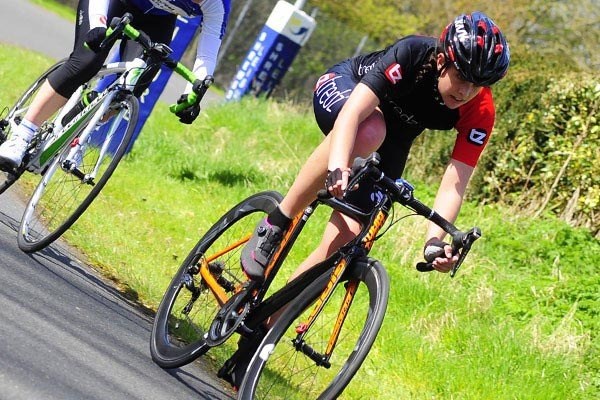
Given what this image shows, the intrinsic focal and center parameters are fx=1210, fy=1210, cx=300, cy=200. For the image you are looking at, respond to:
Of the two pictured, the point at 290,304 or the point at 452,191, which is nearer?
the point at 290,304

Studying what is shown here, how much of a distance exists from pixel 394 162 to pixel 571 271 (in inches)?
186

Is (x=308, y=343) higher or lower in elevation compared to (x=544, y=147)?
lower

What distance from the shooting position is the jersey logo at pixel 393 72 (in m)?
5.39

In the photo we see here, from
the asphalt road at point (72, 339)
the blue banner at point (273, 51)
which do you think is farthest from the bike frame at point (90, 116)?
the blue banner at point (273, 51)

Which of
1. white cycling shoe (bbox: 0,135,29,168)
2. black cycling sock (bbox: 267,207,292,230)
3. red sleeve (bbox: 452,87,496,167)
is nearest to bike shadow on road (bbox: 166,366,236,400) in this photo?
black cycling sock (bbox: 267,207,292,230)

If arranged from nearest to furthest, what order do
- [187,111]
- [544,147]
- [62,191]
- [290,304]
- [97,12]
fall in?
1. [290,304]
2. [187,111]
3. [97,12]
4. [62,191]
5. [544,147]

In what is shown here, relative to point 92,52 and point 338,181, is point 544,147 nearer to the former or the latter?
point 92,52

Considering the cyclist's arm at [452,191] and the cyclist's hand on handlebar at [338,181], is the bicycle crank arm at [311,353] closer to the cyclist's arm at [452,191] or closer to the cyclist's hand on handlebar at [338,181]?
the cyclist's hand on handlebar at [338,181]

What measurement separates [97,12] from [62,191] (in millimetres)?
1054

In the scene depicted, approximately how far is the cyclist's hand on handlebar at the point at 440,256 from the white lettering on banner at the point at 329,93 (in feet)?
2.95

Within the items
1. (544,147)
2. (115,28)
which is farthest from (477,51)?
(544,147)

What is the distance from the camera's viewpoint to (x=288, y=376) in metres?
5.55

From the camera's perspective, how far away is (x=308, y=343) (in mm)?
5301

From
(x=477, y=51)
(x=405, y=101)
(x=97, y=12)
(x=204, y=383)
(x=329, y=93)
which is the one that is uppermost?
(x=477, y=51)
